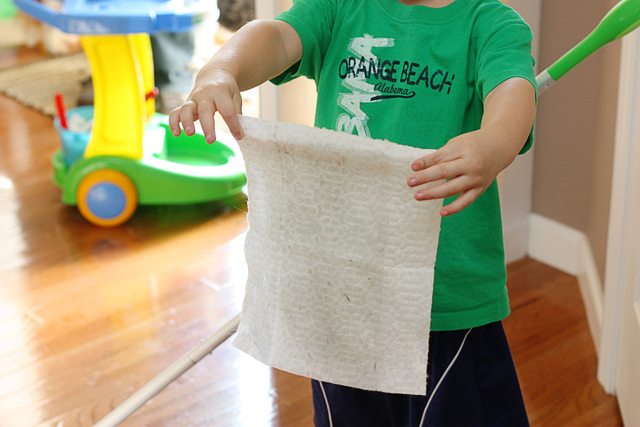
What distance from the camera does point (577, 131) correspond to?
2000mm

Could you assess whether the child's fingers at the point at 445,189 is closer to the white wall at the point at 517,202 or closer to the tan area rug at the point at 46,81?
the white wall at the point at 517,202

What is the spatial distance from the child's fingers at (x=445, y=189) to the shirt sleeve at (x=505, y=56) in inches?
6.1

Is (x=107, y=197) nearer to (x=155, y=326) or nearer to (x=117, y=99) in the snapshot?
(x=117, y=99)

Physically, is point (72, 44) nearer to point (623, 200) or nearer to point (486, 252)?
point (623, 200)

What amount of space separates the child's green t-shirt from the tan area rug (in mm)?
2071

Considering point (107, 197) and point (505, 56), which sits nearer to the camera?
point (505, 56)

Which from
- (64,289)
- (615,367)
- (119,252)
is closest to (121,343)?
(64,289)

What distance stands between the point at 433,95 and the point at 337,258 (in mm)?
208

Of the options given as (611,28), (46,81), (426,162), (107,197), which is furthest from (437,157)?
(46,81)

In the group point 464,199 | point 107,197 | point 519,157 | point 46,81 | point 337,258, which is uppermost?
point 464,199

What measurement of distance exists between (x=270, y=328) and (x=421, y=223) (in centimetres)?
21

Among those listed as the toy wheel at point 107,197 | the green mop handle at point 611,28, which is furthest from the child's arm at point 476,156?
the toy wheel at point 107,197

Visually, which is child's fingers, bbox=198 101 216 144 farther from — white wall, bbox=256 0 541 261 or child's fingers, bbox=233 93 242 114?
white wall, bbox=256 0 541 261

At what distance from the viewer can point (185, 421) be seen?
5.40ft
